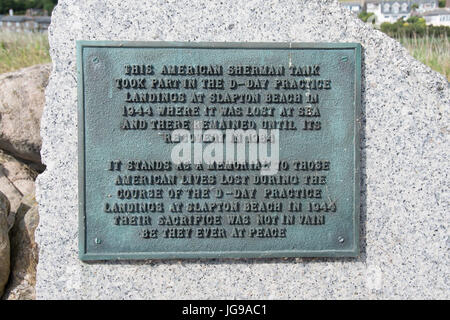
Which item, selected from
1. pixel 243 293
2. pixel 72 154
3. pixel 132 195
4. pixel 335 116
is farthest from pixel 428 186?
pixel 72 154

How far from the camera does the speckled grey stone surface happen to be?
2791 millimetres

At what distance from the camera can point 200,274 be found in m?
2.87

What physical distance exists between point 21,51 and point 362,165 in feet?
18.7

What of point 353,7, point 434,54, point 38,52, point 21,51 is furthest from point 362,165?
point 353,7

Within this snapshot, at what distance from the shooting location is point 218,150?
2.82 metres

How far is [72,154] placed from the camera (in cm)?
281

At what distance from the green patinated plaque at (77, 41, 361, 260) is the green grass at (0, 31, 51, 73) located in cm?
375

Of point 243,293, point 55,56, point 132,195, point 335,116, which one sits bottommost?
point 243,293

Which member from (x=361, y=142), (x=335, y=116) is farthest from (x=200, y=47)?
(x=361, y=142)

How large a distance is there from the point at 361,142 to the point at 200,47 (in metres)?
1.20

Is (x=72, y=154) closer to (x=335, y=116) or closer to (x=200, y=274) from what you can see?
(x=200, y=274)

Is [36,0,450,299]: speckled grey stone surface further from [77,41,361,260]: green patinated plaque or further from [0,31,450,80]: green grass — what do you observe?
[0,31,450,80]: green grass

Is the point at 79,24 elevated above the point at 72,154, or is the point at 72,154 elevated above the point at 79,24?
the point at 79,24

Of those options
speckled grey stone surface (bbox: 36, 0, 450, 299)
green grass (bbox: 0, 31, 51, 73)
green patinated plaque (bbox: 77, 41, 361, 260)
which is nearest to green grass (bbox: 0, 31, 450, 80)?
green grass (bbox: 0, 31, 51, 73)
